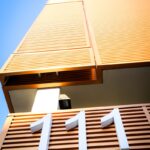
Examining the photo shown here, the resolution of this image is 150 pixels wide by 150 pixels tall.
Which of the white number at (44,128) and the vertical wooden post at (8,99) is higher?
the vertical wooden post at (8,99)

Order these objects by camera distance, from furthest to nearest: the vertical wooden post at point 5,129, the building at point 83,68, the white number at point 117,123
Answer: the building at point 83,68, the vertical wooden post at point 5,129, the white number at point 117,123

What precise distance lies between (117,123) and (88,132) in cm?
33

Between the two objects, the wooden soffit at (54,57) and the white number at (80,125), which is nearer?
the white number at (80,125)

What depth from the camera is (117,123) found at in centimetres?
275

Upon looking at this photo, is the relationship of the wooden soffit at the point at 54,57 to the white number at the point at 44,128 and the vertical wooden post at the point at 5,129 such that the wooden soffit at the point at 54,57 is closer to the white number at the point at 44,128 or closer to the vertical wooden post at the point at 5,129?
the vertical wooden post at the point at 5,129

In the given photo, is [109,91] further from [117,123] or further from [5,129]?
[5,129]

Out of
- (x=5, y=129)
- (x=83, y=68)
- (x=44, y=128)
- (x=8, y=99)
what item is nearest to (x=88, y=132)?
(x=44, y=128)

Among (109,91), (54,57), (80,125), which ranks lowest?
(80,125)

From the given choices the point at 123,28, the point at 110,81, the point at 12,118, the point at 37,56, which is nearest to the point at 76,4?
the point at 123,28

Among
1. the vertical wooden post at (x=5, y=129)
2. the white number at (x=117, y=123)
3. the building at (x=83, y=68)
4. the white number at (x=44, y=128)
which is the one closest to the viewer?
the white number at (x=117, y=123)

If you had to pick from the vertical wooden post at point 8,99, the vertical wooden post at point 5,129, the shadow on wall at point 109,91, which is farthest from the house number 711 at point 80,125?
the vertical wooden post at point 8,99

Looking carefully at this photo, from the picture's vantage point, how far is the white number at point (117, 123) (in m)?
2.43

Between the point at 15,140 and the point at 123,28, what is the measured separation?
136 inches

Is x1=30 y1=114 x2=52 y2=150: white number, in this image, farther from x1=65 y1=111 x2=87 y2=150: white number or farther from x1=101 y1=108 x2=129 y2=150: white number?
x1=101 y1=108 x2=129 y2=150: white number
